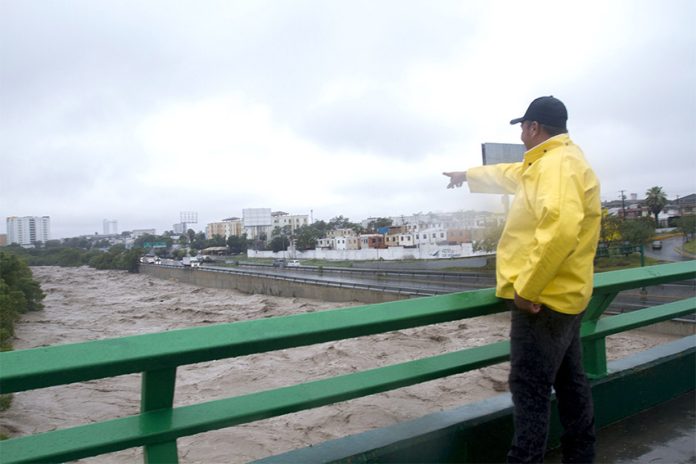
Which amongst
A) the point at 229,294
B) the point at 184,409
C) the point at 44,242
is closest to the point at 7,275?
the point at 44,242

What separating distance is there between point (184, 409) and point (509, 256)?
49.9 inches

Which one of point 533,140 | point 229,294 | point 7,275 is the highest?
point 533,140

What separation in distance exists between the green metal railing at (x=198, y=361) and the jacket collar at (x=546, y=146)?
60 cm

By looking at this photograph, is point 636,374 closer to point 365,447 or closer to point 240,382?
point 365,447

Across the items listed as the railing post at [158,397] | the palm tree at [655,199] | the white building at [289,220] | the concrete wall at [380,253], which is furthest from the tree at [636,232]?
the railing post at [158,397]

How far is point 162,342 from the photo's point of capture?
160cm

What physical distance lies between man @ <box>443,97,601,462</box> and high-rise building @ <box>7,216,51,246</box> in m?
29.6

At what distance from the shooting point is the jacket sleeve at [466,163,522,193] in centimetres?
245

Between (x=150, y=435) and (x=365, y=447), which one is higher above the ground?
(x=150, y=435)

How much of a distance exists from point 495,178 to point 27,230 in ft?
100

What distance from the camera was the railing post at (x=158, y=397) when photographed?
167 centimetres

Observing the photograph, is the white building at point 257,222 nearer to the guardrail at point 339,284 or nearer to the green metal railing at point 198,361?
the guardrail at point 339,284

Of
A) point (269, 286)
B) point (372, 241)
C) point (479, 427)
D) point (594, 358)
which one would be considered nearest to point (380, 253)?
point (372, 241)

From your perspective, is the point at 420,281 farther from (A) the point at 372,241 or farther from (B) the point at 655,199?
(B) the point at 655,199
